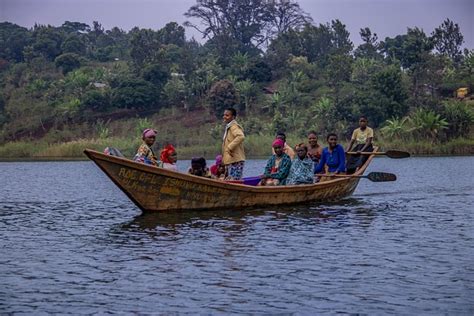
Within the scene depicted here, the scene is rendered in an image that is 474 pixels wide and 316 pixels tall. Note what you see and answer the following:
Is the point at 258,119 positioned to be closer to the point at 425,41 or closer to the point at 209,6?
the point at 425,41

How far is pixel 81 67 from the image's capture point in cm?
6400

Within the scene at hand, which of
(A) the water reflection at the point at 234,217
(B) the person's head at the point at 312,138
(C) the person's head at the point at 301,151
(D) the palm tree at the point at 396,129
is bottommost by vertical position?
(A) the water reflection at the point at 234,217

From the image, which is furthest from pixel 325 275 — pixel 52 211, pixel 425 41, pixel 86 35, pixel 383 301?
pixel 86 35

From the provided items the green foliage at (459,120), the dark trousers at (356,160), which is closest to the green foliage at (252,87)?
the green foliage at (459,120)

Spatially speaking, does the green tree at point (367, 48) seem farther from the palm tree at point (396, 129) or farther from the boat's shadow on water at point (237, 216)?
the boat's shadow on water at point (237, 216)

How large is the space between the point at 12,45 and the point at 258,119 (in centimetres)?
3113

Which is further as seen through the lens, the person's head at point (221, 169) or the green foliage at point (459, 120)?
the green foliage at point (459, 120)

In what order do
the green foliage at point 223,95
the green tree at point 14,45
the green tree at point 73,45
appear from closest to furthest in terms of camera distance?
the green foliage at point 223,95 < the green tree at point 73,45 < the green tree at point 14,45

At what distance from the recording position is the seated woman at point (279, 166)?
15.4m

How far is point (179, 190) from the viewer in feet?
46.6

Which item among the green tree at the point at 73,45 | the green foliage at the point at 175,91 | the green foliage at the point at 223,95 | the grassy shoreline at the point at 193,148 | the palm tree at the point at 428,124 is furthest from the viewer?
the green tree at the point at 73,45

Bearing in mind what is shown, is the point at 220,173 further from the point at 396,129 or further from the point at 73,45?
the point at 73,45

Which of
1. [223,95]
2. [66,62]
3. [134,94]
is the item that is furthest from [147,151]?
[66,62]

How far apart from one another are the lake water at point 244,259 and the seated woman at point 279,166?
2.08ft
